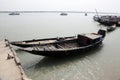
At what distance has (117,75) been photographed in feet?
43.3

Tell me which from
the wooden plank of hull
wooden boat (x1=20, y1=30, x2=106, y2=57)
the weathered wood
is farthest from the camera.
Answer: wooden boat (x1=20, y1=30, x2=106, y2=57)

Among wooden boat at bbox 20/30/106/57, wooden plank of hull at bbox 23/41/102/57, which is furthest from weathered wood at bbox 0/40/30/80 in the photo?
wooden boat at bbox 20/30/106/57

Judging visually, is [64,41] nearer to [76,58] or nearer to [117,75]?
[76,58]

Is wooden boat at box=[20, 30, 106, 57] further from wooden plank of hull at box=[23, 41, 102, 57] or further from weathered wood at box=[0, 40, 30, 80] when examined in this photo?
weathered wood at box=[0, 40, 30, 80]

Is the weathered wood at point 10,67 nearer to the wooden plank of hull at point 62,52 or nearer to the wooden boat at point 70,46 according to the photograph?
the wooden plank of hull at point 62,52

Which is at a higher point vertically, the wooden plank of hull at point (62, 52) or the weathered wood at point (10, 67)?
the weathered wood at point (10, 67)

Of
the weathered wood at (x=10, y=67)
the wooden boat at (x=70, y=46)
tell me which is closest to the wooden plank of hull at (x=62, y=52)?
the wooden boat at (x=70, y=46)

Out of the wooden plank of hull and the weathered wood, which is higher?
the weathered wood

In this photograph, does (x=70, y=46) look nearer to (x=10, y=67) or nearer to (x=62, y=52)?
(x=62, y=52)

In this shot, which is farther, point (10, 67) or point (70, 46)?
point (70, 46)

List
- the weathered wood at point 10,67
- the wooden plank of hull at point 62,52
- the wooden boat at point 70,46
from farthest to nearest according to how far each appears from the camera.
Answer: the wooden boat at point 70,46
the wooden plank of hull at point 62,52
the weathered wood at point 10,67

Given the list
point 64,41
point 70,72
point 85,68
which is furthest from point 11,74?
point 64,41

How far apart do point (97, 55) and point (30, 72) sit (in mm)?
8355

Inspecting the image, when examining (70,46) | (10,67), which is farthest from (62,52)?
(10,67)
